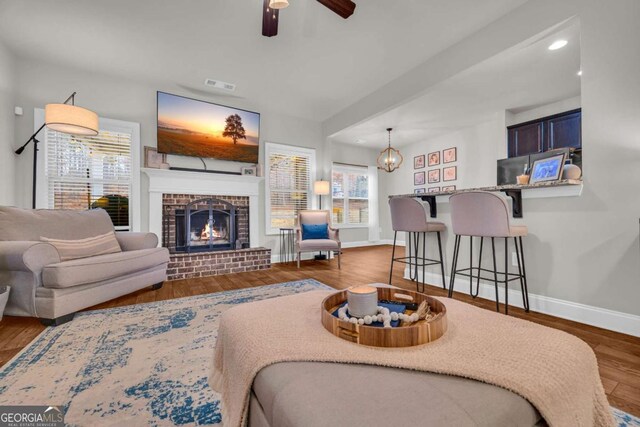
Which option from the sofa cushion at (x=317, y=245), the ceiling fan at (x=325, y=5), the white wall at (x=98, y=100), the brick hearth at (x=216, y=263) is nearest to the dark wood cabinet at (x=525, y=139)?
the sofa cushion at (x=317, y=245)

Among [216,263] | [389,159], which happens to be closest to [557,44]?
[389,159]

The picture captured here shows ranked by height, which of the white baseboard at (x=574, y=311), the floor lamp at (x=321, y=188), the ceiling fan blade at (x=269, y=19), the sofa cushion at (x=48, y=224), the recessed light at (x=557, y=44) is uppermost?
the recessed light at (x=557, y=44)

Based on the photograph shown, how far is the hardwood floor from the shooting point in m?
1.42

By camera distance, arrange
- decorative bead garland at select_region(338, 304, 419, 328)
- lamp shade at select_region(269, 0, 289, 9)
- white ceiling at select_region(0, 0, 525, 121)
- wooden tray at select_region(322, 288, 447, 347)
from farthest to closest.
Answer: white ceiling at select_region(0, 0, 525, 121), lamp shade at select_region(269, 0, 289, 9), decorative bead garland at select_region(338, 304, 419, 328), wooden tray at select_region(322, 288, 447, 347)

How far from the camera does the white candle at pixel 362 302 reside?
2.92 feet

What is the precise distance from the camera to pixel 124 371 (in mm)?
1465

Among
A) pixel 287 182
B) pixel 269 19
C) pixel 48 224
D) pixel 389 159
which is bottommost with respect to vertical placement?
pixel 48 224

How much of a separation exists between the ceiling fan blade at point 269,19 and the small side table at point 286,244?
3.22 m

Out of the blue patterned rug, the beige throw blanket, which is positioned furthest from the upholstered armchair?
the beige throw blanket

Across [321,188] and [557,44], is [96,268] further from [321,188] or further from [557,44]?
[557,44]

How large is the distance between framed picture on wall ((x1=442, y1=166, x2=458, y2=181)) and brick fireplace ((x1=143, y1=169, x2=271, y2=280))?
13.5 feet

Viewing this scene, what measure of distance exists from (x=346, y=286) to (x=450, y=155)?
432 cm

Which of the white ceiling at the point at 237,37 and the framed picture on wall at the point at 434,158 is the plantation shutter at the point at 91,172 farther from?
the framed picture on wall at the point at 434,158

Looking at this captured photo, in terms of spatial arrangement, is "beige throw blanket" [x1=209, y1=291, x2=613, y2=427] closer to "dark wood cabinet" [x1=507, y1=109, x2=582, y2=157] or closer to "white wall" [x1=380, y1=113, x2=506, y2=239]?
"dark wood cabinet" [x1=507, y1=109, x2=582, y2=157]
